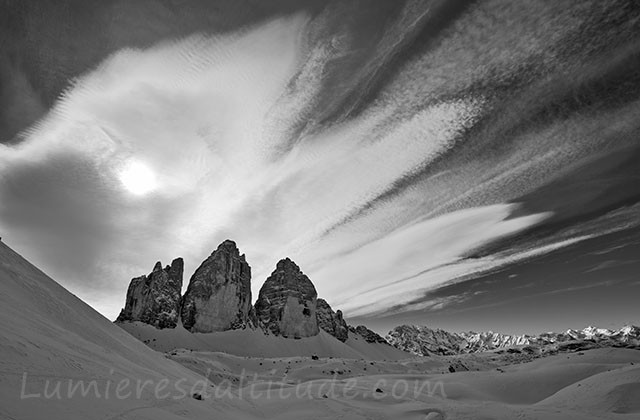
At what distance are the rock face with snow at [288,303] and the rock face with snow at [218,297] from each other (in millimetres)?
10536

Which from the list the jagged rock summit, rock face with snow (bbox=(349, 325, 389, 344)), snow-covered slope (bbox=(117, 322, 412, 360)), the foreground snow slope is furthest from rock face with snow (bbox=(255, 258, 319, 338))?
the foreground snow slope

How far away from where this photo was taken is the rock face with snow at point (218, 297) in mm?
89375

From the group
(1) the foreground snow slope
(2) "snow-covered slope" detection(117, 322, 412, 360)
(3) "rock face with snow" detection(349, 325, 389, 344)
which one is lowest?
(1) the foreground snow slope

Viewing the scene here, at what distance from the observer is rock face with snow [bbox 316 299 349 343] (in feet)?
426

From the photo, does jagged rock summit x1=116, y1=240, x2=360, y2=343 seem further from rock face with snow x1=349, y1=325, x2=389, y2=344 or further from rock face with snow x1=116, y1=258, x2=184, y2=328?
rock face with snow x1=349, y1=325, x2=389, y2=344

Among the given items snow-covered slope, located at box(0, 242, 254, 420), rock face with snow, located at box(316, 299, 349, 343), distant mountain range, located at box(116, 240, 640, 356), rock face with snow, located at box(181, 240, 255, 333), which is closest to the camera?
snow-covered slope, located at box(0, 242, 254, 420)

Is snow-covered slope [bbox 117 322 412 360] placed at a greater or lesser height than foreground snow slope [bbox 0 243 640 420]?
greater

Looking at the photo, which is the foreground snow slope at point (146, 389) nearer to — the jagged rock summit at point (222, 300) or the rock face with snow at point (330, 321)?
the jagged rock summit at point (222, 300)

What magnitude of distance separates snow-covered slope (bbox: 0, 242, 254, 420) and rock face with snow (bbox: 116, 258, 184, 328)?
82.9 meters

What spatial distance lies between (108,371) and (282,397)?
909cm

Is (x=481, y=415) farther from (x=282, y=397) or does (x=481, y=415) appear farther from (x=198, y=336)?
(x=198, y=336)

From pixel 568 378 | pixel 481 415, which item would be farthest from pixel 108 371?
pixel 568 378

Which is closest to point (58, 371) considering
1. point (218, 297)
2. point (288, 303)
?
point (218, 297)

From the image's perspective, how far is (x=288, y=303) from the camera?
110938 mm
